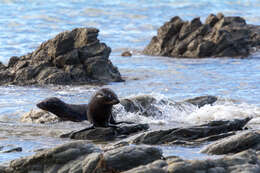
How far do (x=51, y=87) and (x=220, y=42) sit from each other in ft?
29.5

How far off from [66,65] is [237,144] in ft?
35.5

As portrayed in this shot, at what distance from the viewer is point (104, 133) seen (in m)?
9.59

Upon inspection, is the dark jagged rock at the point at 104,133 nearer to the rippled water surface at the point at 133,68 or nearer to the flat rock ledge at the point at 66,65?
the rippled water surface at the point at 133,68

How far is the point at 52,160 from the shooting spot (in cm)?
640

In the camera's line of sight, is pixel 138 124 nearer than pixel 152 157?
No

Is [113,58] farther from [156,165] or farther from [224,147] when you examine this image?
[156,165]

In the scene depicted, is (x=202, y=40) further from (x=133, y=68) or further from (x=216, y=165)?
(x=216, y=165)

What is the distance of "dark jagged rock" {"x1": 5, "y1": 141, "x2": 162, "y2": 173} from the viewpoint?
6.02m

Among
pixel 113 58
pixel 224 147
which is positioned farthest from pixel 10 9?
pixel 224 147

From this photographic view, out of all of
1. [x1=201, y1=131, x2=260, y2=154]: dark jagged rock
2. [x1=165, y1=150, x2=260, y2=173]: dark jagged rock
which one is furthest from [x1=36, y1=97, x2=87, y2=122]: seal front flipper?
[x1=165, y1=150, x2=260, y2=173]: dark jagged rock

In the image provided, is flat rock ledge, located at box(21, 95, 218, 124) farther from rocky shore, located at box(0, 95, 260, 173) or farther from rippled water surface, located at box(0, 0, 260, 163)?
rocky shore, located at box(0, 95, 260, 173)

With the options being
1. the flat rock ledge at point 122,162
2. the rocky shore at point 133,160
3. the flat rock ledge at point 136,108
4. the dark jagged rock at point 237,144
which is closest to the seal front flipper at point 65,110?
the flat rock ledge at point 136,108

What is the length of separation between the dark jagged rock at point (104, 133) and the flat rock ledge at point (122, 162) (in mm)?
2905

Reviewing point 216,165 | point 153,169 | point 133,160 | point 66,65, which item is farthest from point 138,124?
point 66,65
